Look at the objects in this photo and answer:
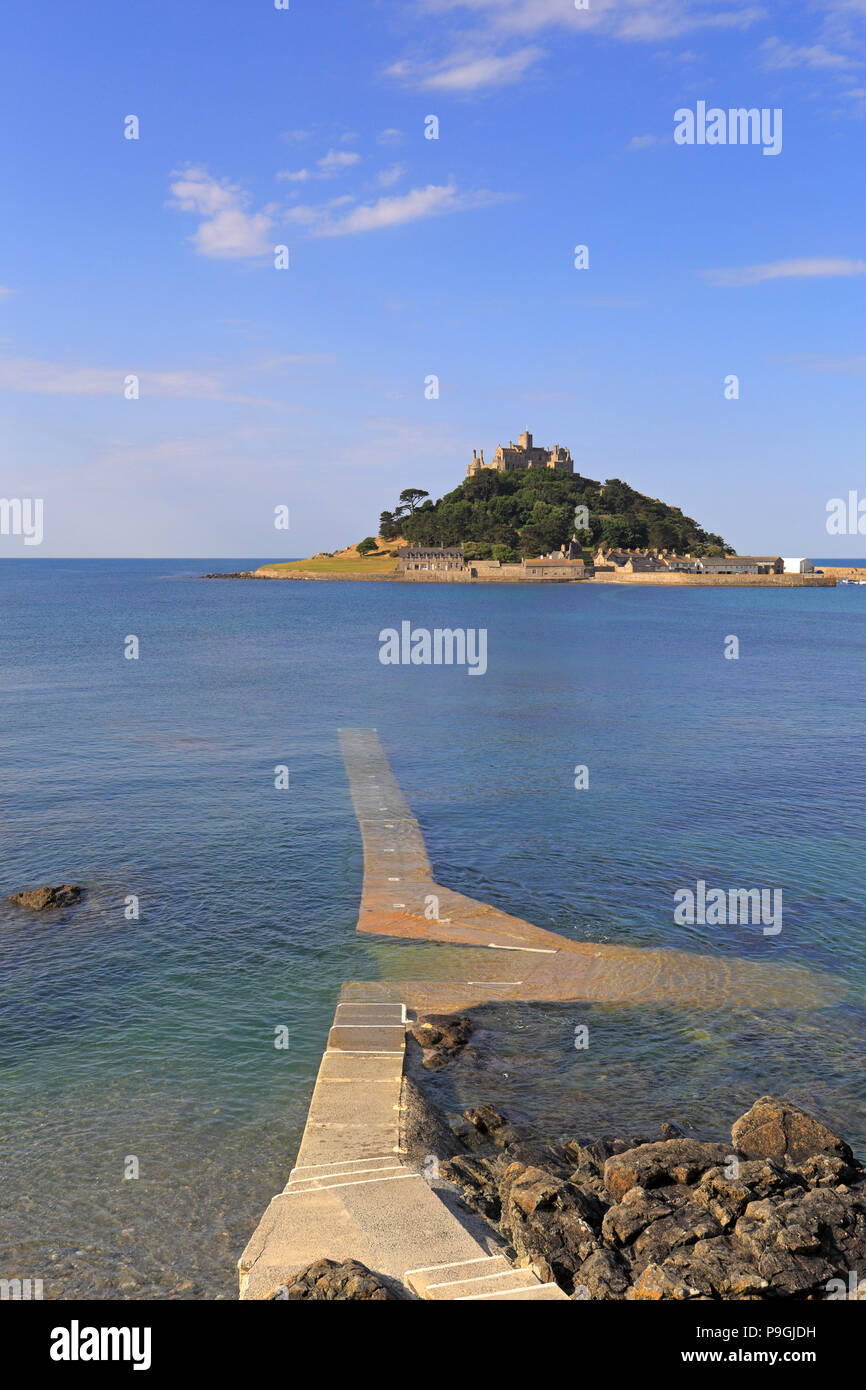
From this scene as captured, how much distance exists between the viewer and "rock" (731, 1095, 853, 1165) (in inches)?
544

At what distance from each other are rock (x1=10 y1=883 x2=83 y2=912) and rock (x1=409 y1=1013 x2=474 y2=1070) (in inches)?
429

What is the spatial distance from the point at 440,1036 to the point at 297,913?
7.38 metres

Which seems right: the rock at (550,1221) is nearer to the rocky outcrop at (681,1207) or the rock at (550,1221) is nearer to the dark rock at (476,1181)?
the rocky outcrop at (681,1207)

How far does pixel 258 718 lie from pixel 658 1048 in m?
38.4

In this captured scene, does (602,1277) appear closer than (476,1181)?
Yes

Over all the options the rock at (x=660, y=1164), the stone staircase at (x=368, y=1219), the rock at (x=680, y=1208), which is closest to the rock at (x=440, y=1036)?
the stone staircase at (x=368, y=1219)

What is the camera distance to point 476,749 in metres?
45.4

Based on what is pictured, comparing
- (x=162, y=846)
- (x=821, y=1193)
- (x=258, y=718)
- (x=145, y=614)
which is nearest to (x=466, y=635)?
(x=258, y=718)

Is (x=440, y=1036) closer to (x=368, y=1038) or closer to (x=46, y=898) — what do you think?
(x=368, y=1038)

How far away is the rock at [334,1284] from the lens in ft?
31.4

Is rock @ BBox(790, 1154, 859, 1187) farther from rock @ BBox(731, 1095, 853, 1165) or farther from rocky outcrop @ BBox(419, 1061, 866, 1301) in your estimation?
rock @ BBox(731, 1095, 853, 1165)

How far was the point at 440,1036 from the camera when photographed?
58.4 ft

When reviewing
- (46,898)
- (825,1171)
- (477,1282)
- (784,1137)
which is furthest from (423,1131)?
(46,898)

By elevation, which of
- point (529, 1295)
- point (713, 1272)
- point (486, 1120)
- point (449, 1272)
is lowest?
point (486, 1120)
